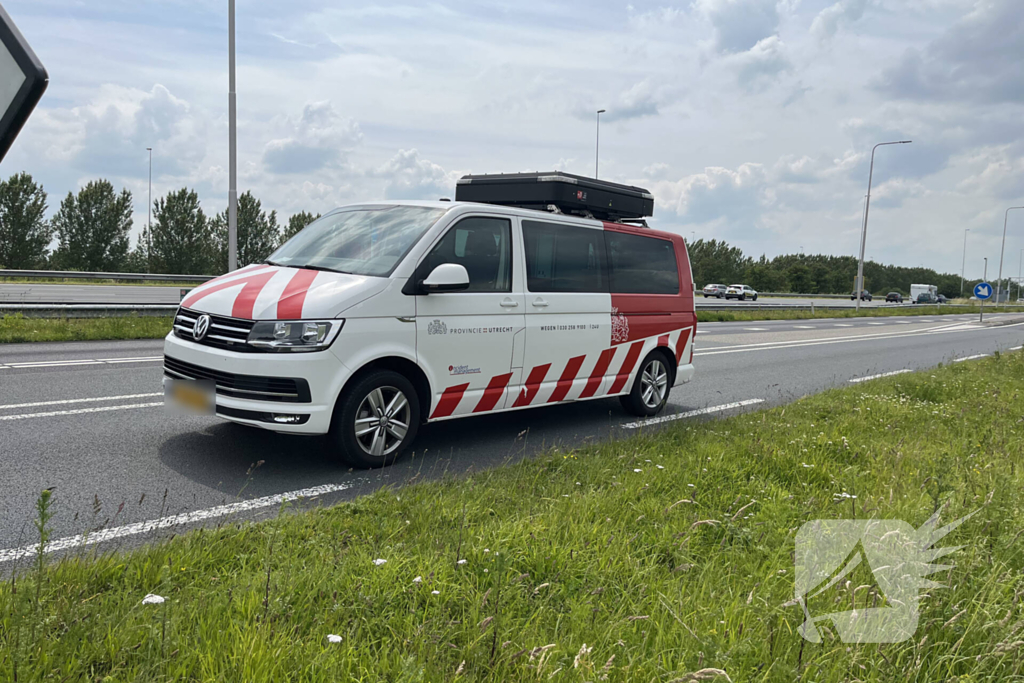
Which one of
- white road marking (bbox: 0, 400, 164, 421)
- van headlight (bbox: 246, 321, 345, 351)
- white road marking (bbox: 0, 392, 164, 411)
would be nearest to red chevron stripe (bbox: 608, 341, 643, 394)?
van headlight (bbox: 246, 321, 345, 351)

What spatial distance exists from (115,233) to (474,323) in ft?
188

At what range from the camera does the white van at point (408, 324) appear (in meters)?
5.02

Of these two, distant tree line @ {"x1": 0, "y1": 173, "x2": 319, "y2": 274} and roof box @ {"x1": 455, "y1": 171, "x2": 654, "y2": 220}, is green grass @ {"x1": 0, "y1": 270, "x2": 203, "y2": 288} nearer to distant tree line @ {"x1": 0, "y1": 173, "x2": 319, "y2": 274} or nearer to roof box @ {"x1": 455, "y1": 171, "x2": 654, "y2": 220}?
distant tree line @ {"x1": 0, "y1": 173, "x2": 319, "y2": 274}

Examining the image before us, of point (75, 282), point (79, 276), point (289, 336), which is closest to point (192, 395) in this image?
point (289, 336)

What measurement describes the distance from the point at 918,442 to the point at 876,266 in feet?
499

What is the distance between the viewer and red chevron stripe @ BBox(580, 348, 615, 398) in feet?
23.6

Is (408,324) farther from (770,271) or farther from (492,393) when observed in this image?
(770,271)

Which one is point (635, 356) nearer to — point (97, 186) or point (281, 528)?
point (281, 528)

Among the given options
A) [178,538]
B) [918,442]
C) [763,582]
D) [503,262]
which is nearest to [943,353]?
[918,442]

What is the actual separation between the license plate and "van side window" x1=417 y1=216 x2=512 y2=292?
177cm

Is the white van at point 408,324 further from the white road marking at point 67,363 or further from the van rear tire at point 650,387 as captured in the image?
the white road marking at point 67,363

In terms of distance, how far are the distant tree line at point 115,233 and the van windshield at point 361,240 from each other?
149ft

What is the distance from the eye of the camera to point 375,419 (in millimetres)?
5375

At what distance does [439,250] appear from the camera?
5762 millimetres
